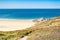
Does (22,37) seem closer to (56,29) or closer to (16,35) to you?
(16,35)

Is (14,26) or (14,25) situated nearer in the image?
(14,26)

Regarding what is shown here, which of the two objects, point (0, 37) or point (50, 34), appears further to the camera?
point (0, 37)

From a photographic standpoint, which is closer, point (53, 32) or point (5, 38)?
point (53, 32)

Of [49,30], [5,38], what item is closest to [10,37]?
[5,38]

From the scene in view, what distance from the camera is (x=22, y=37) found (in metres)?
13.5

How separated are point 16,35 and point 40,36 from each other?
2.78m

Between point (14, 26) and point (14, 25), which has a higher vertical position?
point (14, 26)

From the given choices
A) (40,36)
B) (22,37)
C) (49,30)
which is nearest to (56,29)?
(49,30)

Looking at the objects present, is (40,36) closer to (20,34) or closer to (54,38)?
(54,38)

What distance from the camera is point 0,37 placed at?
13.5 meters

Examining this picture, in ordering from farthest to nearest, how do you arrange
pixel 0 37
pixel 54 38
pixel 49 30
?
1. pixel 0 37
2. pixel 49 30
3. pixel 54 38

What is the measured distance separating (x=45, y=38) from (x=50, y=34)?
1.48ft

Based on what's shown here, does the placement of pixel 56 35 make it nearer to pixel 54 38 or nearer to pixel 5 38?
pixel 54 38

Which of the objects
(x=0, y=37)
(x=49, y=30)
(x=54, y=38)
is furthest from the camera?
(x=0, y=37)
